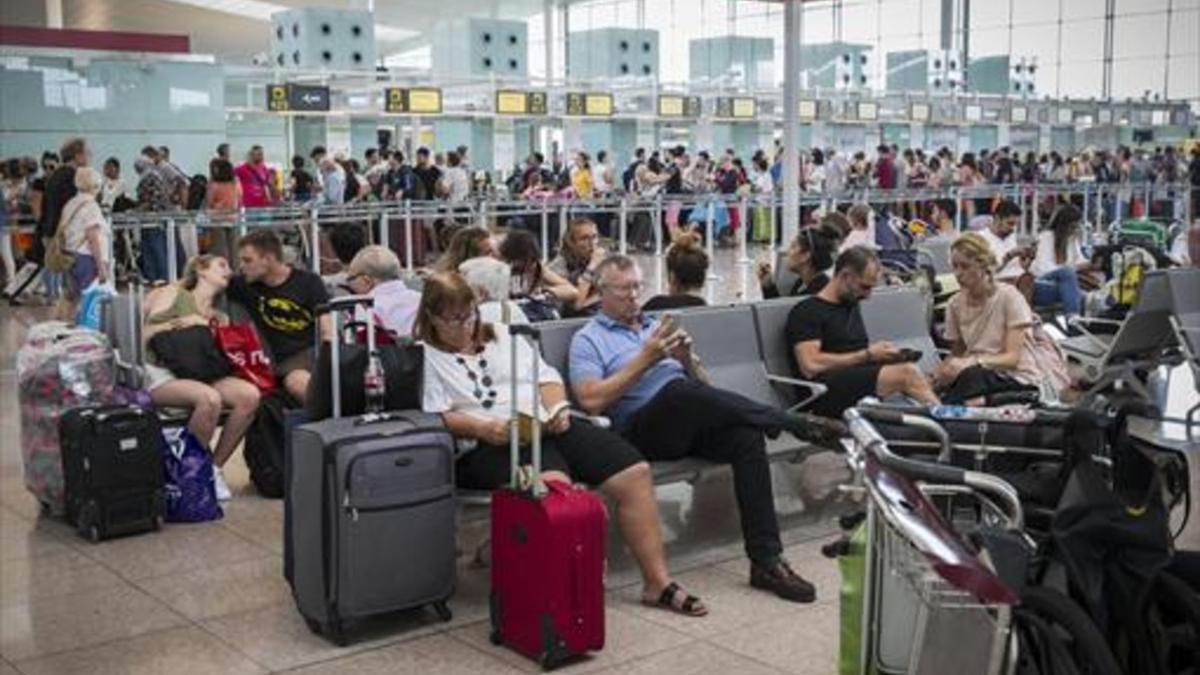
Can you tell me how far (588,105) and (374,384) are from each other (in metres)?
18.5

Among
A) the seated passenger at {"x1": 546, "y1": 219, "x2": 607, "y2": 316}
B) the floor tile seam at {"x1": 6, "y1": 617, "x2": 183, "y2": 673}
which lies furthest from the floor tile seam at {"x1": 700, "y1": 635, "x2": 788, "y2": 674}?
the seated passenger at {"x1": 546, "y1": 219, "x2": 607, "y2": 316}

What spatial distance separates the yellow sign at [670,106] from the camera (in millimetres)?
24203

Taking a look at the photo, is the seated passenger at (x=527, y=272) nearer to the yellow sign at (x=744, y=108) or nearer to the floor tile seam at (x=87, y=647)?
the floor tile seam at (x=87, y=647)

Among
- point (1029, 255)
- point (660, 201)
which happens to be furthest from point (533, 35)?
point (1029, 255)

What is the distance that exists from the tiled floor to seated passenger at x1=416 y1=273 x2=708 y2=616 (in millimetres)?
185

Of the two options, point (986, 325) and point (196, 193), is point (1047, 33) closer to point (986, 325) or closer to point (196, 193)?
point (196, 193)

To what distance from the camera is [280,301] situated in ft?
21.2

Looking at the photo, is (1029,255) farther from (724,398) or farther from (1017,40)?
(1017,40)

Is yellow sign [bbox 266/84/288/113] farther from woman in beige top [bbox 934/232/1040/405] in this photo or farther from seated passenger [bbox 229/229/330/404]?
woman in beige top [bbox 934/232/1040/405]

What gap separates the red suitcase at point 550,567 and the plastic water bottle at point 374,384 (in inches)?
25.0

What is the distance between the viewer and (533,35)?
4262 centimetres

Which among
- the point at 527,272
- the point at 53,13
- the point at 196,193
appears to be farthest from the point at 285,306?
the point at 53,13

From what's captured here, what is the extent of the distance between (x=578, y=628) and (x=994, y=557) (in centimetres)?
162

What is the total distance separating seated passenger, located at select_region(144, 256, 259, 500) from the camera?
243 inches
